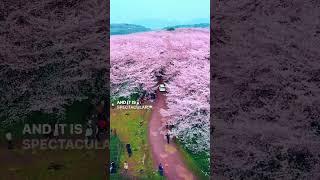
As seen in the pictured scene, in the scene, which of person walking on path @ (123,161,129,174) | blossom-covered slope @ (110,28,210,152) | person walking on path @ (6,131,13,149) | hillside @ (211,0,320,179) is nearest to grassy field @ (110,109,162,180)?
person walking on path @ (123,161,129,174)

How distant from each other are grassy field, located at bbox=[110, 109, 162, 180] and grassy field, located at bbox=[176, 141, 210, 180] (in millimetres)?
216

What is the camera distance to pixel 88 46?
12.7 feet

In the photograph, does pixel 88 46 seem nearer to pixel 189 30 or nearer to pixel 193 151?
pixel 189 30

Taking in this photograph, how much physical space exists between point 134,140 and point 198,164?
443 millimetres


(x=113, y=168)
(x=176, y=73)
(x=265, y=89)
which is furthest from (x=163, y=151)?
(x=265, y=89)

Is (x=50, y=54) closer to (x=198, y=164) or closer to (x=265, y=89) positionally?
(x=198, y=164)

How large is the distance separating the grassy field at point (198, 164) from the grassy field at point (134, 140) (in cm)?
22

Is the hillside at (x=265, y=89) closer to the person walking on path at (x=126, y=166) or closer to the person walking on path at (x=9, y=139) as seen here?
the person walking on path at (x=126, y=166)

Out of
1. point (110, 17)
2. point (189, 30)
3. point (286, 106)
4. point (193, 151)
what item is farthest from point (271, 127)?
point (110, 17)

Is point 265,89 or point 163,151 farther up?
point 265,89

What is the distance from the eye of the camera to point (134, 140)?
380 centimetres

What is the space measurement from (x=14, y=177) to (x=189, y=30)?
147 centimetres

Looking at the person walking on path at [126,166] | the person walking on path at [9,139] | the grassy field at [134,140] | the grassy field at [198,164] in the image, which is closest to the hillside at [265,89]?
the grassy field at [198,164]

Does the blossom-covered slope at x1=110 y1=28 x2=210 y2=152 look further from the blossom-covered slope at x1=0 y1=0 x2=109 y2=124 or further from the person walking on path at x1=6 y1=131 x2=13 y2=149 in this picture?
the person walking on path at x1=6 y1=131 x2=13 y2=149
